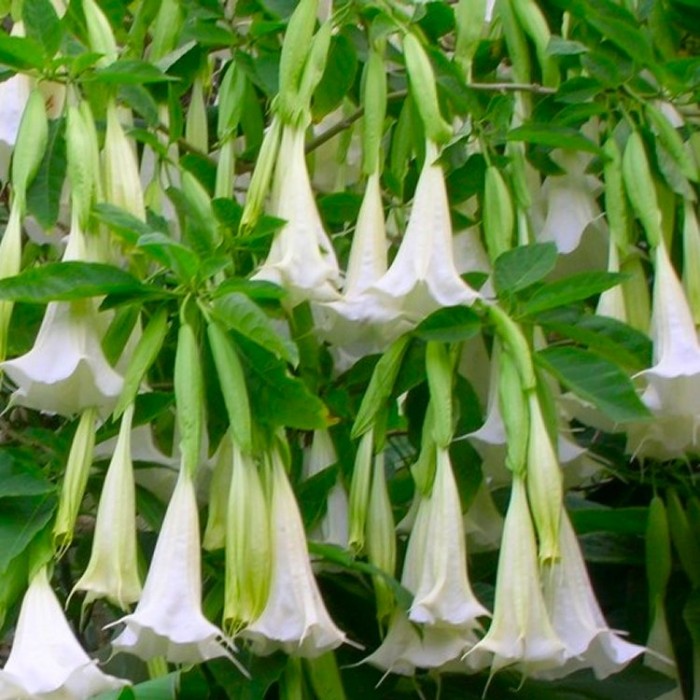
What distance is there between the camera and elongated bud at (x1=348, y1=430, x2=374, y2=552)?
0.93 meters

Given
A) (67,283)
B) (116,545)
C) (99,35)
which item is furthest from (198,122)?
(116,545)

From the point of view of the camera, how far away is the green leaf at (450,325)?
907 mm

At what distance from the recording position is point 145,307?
970 mm

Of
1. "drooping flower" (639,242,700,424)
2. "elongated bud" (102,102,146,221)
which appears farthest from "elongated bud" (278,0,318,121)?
"drooping flower" (639,242,700,424)

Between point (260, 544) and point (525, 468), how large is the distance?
18cm

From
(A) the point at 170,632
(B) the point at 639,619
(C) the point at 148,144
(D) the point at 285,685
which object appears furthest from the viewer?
(B) the point at 639,619

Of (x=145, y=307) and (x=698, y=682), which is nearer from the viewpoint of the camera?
(x=145, y=307)

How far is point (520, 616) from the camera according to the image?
2.70ft

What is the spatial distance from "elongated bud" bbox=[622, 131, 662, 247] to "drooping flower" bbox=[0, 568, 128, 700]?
53cm

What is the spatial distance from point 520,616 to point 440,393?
0.17m

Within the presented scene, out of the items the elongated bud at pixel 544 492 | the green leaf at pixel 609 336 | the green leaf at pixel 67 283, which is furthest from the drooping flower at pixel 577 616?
the green leaf at pixel 67 283

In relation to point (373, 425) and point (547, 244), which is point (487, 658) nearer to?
point (373, 425)

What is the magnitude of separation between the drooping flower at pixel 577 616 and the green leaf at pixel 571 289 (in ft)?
0.50

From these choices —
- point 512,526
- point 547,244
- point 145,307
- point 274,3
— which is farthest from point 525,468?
point 274,3
